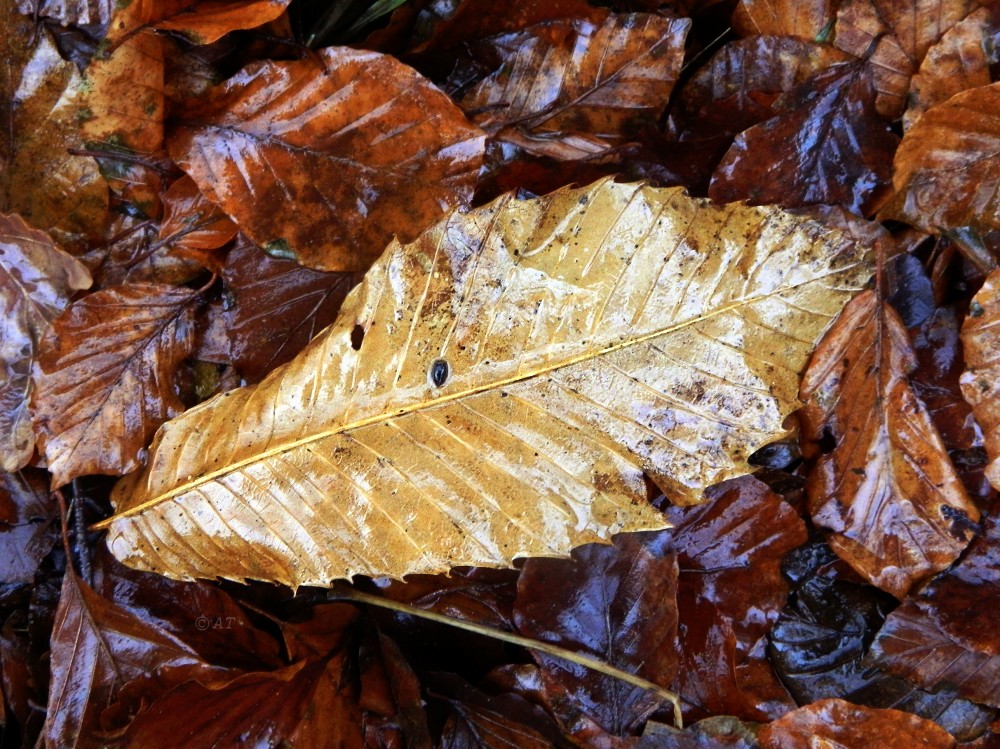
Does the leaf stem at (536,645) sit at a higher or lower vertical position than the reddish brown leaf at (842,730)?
higher

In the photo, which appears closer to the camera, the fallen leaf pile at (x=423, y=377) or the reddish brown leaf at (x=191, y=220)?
the fallen leaf pile at (x=423, y=377)

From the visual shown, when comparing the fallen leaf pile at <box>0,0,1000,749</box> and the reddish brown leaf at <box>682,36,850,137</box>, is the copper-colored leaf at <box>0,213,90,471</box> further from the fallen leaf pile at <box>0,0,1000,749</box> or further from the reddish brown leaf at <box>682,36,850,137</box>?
the reddish brown leaf at <box>682,36,850,137</box>

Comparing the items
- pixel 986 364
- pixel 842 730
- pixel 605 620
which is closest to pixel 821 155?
pixel 986 364

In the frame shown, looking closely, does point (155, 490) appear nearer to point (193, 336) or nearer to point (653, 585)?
point (193, 336)

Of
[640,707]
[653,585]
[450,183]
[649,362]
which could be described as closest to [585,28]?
[450,183]

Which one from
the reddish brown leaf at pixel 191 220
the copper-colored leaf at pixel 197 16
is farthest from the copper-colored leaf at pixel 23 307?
the copper-colored leaf at pixel 197 16

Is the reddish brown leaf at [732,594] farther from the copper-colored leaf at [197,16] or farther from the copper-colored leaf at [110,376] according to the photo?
the copper-colored leaf at [197,16]

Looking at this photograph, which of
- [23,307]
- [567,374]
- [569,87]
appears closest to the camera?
[567,374]

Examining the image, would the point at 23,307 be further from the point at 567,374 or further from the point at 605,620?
the point at 605,620
